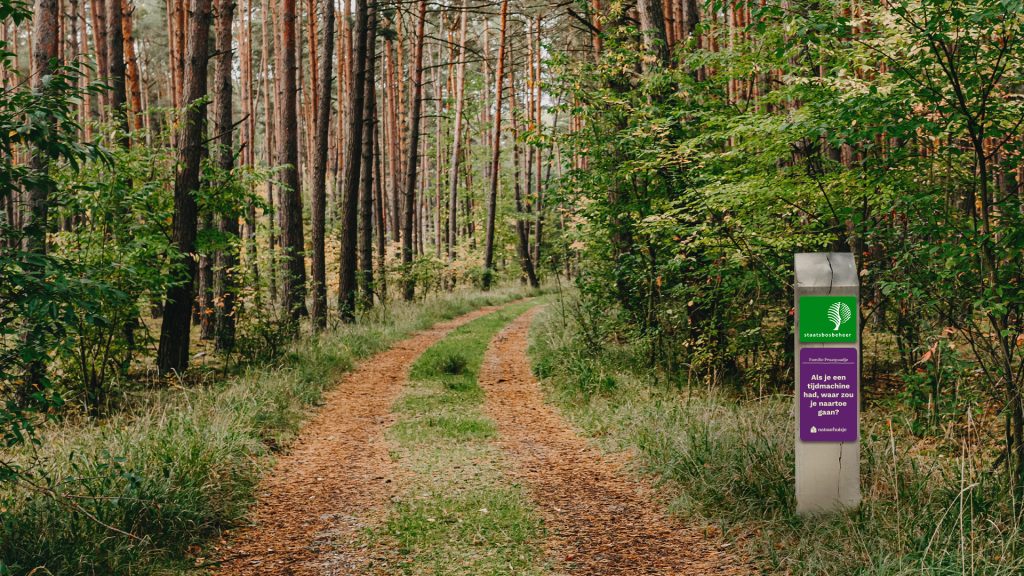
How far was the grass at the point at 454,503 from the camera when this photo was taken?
14.0ft

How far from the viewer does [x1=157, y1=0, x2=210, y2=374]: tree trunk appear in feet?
30.2

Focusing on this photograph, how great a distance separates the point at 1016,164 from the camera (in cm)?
446

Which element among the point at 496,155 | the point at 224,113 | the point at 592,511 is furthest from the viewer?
the point at 496,155

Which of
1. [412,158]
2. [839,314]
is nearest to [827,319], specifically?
[839,314]

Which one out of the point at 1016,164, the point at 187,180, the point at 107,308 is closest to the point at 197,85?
the point at 187,180

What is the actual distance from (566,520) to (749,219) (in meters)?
3.85

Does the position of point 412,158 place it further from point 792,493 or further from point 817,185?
point 792,493

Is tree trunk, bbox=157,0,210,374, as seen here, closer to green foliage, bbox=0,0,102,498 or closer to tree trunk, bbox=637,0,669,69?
green foliage, bbox=0,0,102,498

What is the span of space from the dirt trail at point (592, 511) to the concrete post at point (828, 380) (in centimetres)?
81

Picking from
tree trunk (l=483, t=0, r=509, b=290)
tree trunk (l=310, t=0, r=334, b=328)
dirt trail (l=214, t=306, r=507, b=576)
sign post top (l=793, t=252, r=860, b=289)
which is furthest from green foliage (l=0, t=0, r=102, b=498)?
tree trunk (l=483, t=0, r=509, b=290)

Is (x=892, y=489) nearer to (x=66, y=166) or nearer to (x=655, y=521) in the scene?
(x=655, y=521)

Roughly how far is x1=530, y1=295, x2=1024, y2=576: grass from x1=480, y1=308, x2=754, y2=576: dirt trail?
0.23 meters

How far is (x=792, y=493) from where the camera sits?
454cm

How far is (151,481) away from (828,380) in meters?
4.74
